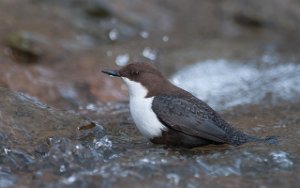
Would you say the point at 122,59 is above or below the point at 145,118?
above

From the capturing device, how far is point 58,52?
28.7ft

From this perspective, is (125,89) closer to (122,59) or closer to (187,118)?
(122,59)

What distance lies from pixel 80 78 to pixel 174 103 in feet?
10.5

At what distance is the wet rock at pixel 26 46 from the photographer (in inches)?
336

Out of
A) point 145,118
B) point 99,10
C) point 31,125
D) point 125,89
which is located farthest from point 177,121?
point 99,10

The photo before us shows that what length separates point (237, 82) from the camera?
8797 millimetres

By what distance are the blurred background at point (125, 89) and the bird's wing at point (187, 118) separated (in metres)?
0.15

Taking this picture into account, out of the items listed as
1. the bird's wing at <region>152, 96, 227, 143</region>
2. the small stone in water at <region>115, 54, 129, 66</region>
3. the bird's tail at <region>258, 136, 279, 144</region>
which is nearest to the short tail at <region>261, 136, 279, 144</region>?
the bird's tail at <region>258, 136, 279, 144</region>

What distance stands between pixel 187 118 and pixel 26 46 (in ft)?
13.7

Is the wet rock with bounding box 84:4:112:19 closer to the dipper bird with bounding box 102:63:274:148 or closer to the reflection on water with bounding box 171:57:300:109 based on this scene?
the reflection on water with bounding box 171:57:300:109

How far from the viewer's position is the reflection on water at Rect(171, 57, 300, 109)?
7723 millimetres

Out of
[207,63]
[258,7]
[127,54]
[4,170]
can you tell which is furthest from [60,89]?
[258,7]

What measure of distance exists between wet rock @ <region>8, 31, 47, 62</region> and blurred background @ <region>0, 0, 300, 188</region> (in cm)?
1

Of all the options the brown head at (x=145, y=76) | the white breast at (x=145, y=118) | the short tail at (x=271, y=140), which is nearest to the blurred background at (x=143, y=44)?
the brown head at (x=145, y=76)
